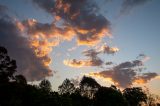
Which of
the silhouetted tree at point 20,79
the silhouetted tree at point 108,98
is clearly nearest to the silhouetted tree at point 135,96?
the silhouetted tree at point 108,98

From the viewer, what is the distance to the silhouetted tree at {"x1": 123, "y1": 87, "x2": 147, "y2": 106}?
560 ft

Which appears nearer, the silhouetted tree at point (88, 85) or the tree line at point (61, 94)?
the tree line at point (61, 94)

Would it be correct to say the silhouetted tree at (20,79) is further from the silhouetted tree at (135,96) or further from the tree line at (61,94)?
the silhouetted tree at (135,96)

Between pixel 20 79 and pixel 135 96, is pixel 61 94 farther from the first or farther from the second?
pixel 135 96

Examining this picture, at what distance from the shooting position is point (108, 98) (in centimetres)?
12850

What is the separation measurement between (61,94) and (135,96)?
62.2m

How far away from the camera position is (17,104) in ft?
270

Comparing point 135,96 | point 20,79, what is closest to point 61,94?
point 20,79

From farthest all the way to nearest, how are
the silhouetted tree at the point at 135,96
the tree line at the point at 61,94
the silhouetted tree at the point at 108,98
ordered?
the silhouetted tree at the point at 135,96 → the silhouetted tree at the point at 108,98 → the tree line at the point at 61,94

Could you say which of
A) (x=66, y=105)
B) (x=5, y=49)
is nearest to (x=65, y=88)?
(x=66, y=105)

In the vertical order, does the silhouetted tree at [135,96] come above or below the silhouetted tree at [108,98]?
above

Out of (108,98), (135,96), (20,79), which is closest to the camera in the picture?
(20,79)

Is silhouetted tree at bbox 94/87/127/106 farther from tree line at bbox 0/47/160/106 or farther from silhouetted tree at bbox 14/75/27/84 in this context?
silhouetted tree at bbox 14/75/27/84

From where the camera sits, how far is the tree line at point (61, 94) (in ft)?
279
